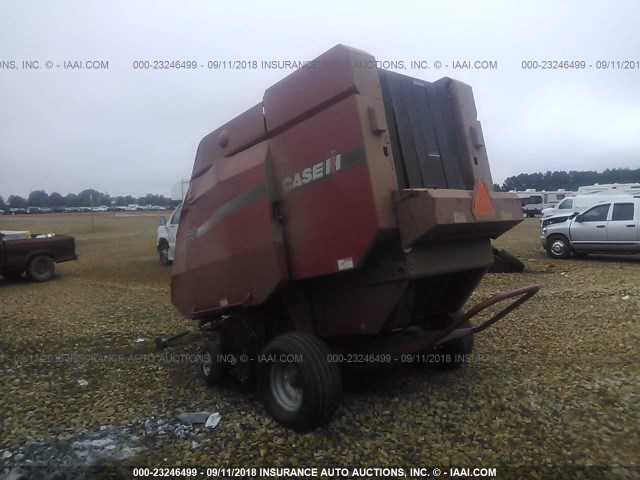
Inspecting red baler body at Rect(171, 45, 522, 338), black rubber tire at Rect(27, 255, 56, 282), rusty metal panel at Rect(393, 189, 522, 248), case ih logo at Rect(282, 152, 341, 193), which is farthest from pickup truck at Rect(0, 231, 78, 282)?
rusty metal panel at Rect(393, 189, 522, 248)

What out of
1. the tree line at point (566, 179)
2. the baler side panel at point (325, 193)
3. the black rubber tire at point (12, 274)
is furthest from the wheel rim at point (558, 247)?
the tree line at point (566, 179)

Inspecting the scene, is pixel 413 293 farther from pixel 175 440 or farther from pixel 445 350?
pixel 175 440

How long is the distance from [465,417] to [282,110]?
299cm

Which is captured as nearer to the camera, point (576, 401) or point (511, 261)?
point (576, 401)

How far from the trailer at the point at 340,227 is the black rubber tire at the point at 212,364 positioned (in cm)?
2

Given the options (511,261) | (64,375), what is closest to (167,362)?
(64,375)

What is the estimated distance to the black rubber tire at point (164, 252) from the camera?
608 inches

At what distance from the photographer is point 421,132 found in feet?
14.4

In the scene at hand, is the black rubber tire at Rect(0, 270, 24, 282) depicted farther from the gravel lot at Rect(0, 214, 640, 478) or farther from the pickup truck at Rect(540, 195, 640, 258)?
the pickup truck at Rect(540, 195, 640, 258)

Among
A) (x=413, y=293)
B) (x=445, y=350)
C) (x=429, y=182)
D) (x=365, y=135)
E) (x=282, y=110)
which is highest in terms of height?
(x=282, y=110)

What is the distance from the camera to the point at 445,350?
534 cm

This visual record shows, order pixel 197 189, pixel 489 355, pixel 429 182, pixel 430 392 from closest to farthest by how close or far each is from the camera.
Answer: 1. pixel 429 182
2. pixel 430 392
3. pixel 197 189
4. pixel 489 355

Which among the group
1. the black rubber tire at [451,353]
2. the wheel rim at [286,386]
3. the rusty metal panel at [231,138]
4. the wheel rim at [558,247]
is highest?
the rusty metal panel at [231,138]

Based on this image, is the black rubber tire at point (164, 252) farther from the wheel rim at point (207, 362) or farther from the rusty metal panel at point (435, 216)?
the rusty metal panel at point (435, 216)
